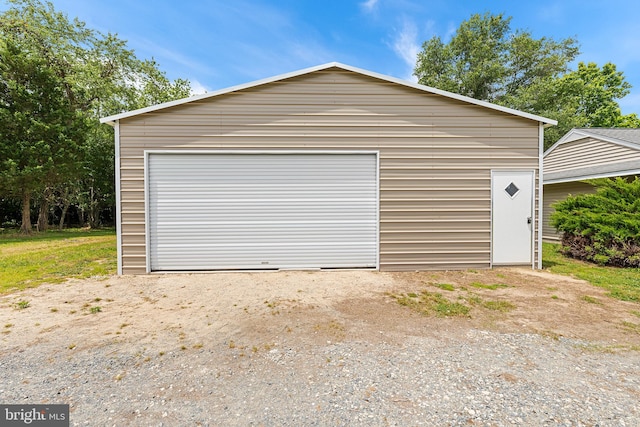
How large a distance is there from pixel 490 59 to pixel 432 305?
2227 cm

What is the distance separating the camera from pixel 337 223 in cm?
587

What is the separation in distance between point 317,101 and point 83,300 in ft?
16.8

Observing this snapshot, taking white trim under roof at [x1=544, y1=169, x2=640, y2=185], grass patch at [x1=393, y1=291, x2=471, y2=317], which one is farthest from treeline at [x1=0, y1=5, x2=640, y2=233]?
grass patch at [x1=393, y1=291, x2=471, y2=317]

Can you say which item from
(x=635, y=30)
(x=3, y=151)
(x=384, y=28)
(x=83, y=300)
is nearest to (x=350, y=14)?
(x=384, y=28)

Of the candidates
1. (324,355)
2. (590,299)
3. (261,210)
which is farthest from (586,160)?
(324,355)

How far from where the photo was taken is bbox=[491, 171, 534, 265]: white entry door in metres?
5.86

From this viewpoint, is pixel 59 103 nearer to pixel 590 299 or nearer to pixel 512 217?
pixel 512 217

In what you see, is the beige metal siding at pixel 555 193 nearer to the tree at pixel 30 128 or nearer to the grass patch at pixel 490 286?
the grass patch at pixel 490 286

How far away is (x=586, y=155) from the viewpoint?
956 centimetres

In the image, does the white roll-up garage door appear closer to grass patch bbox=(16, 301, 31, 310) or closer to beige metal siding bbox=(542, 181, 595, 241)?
grass patch bbox=(16, 301, 31, 310)

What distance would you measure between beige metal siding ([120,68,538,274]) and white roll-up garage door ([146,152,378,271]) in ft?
1.01

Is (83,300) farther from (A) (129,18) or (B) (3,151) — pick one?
(B) (3,151)

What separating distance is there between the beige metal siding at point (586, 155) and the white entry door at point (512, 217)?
442 centimetres

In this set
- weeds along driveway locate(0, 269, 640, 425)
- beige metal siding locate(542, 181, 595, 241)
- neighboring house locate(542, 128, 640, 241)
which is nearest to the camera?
weeds along driveway locate(0, 269, 640, 425)
